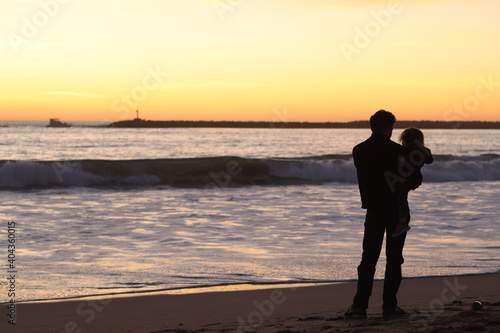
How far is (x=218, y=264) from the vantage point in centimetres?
859

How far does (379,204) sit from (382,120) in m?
0.70

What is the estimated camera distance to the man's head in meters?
5.43

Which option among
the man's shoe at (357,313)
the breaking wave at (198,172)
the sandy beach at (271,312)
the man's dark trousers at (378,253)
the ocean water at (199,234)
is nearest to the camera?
the sandy beach at (271,312)

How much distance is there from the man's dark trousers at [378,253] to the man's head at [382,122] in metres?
0.66

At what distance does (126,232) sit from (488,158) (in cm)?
3193

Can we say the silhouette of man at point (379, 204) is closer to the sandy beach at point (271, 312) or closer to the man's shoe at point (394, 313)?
the man's shoe at point (394, 313)

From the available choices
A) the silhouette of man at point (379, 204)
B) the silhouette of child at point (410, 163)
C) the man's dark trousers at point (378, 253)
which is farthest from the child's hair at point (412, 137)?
the man's dark trousers at point (378, 253)

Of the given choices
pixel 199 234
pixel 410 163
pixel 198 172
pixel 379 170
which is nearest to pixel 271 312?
pixel 379 170

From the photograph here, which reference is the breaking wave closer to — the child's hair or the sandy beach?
the sandy beach

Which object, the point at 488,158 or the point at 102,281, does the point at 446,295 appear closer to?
the point at 102,281

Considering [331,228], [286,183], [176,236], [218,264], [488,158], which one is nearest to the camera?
[218,264]

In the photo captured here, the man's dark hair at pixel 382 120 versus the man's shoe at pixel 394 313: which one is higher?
the man's dark hair at pixel 382 120

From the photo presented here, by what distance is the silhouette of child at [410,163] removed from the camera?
5270mm

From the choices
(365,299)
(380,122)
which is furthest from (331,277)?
(380,122)
